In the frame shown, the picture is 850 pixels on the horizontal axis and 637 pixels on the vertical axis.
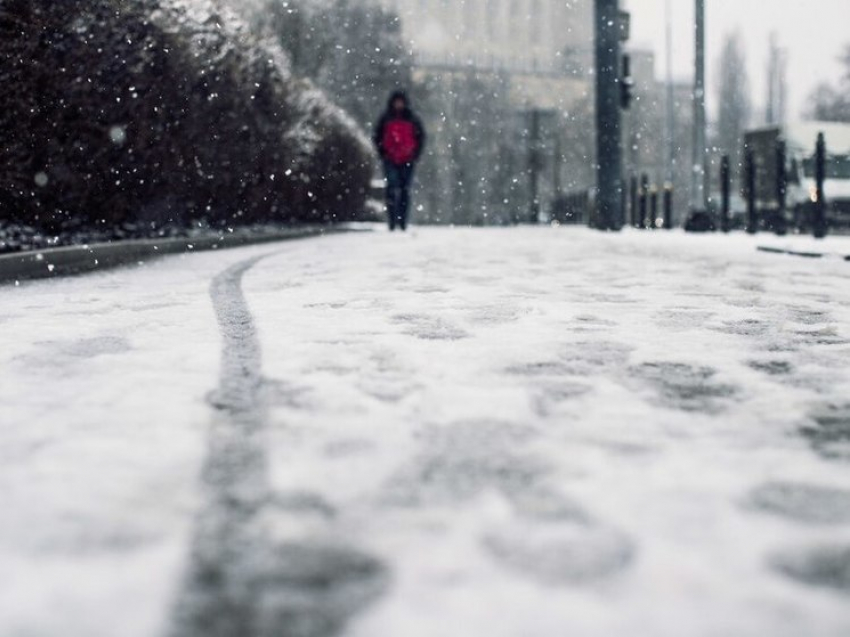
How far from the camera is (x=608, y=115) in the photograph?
17219 millimetres

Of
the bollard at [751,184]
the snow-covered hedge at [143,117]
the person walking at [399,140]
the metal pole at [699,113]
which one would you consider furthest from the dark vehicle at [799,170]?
the snow-covered hedge at [143,117]

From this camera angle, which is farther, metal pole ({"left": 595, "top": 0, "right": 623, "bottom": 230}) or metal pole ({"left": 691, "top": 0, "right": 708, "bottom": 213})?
metal pole ({"left": 595, "top": 0, "right": 623, "bottom": 230})

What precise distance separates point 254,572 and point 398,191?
13.6m

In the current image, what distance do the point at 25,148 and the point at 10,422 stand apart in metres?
5.81

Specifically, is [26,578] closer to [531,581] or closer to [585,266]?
[531,581]

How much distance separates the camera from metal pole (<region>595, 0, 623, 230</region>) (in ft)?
55.7

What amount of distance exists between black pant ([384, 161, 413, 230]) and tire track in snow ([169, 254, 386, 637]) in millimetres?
12225

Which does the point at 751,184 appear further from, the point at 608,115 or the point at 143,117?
the point at 143,117

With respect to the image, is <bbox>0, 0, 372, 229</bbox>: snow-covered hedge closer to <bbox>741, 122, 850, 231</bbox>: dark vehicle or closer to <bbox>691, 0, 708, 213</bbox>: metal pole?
<bbox>691, 0, 708, 213</bbox>: metal pole

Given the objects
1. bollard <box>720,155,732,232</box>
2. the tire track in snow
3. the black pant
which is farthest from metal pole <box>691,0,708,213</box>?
the tire track in snow

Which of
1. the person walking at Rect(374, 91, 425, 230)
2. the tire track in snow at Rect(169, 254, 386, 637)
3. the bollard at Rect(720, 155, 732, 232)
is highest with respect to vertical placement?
the person walking at Rect(374, 91, 425, 230)

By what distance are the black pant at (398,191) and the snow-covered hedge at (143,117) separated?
1.28 metres

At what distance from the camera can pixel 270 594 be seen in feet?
5.39

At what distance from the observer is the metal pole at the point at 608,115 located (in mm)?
16969
